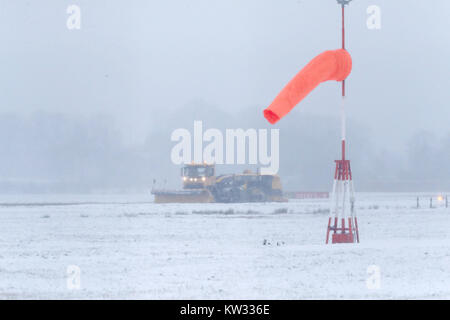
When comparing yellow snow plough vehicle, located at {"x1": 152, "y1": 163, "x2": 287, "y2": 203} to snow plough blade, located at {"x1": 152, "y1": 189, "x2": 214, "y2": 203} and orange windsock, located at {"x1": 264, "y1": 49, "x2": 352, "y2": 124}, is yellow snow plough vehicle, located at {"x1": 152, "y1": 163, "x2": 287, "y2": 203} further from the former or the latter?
orange windsock, located at {"x1": 264, "y1": 49, "x2": 352, "y2": 124}

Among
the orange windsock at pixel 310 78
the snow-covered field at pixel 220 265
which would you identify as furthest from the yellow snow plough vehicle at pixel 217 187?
the orange windsock at pixel 310 78

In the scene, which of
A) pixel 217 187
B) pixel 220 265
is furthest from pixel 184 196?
pixel 220 265

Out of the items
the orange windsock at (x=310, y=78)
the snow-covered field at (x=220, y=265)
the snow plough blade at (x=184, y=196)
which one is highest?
the orange windsock at (x=310, y=78)

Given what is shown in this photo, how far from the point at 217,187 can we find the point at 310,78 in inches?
1553

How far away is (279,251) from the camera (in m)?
14.4

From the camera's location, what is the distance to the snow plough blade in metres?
51.2

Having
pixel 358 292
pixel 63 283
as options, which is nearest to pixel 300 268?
pixel 358 292

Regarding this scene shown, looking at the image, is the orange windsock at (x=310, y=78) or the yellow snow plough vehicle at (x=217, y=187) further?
the yellow snow plough vehicle at (x=217, y=187)

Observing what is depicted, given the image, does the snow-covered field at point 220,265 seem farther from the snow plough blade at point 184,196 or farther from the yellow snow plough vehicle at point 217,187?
the yellow snow plough vehicle at point 217,187

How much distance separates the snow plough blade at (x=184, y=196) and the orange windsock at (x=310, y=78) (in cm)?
3790

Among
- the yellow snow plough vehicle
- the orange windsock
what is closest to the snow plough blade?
the yellow snow plough vehicle

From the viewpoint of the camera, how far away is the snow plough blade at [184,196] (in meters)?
51.2
